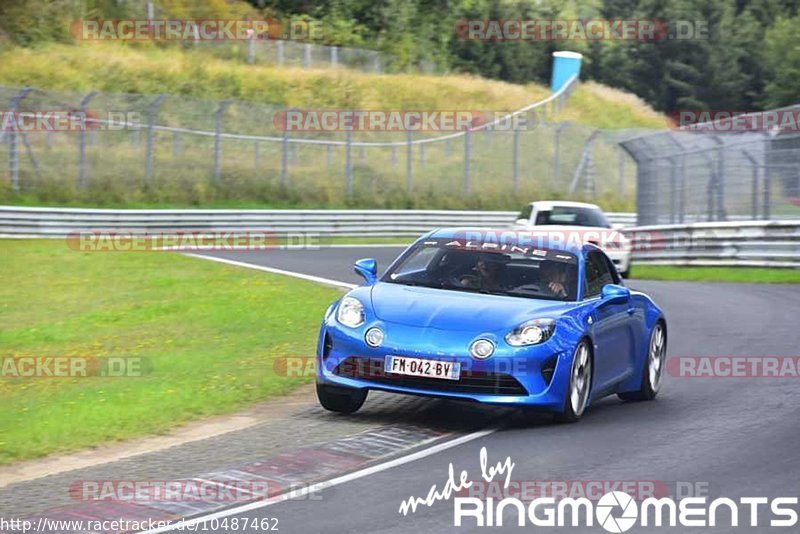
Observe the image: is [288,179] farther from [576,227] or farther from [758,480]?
[758,480]

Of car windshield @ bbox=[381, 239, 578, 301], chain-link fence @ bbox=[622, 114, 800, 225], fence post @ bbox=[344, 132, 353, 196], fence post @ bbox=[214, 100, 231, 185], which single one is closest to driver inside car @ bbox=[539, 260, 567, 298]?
car windshield @ bbox=[381, 239, 578, 301]

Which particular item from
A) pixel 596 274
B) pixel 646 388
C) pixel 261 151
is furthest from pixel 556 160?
pixel 596 274

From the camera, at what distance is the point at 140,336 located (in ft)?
50.9

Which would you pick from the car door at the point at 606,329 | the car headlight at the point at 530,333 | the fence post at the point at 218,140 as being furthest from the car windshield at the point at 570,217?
the car headlight at the point at 530,333

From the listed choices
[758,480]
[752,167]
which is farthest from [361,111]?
[758,480]

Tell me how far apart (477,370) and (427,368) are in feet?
1.11

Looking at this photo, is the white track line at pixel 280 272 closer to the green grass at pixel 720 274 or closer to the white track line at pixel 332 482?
the green grass at pixel 720 274

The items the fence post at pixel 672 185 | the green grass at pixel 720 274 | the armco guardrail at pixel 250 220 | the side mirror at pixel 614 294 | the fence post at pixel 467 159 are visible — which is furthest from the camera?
the fence post at pixel 467 159

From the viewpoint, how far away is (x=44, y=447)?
953cm

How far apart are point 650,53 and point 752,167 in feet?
198

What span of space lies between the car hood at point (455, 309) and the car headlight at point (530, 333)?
0.17 ft

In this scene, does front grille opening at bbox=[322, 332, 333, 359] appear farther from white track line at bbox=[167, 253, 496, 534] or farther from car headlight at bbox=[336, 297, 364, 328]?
white track line at bbox=[167, 253, 496, 534]

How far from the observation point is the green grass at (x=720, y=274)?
87.6 ft

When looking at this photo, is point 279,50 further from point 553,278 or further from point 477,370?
point 477,370
